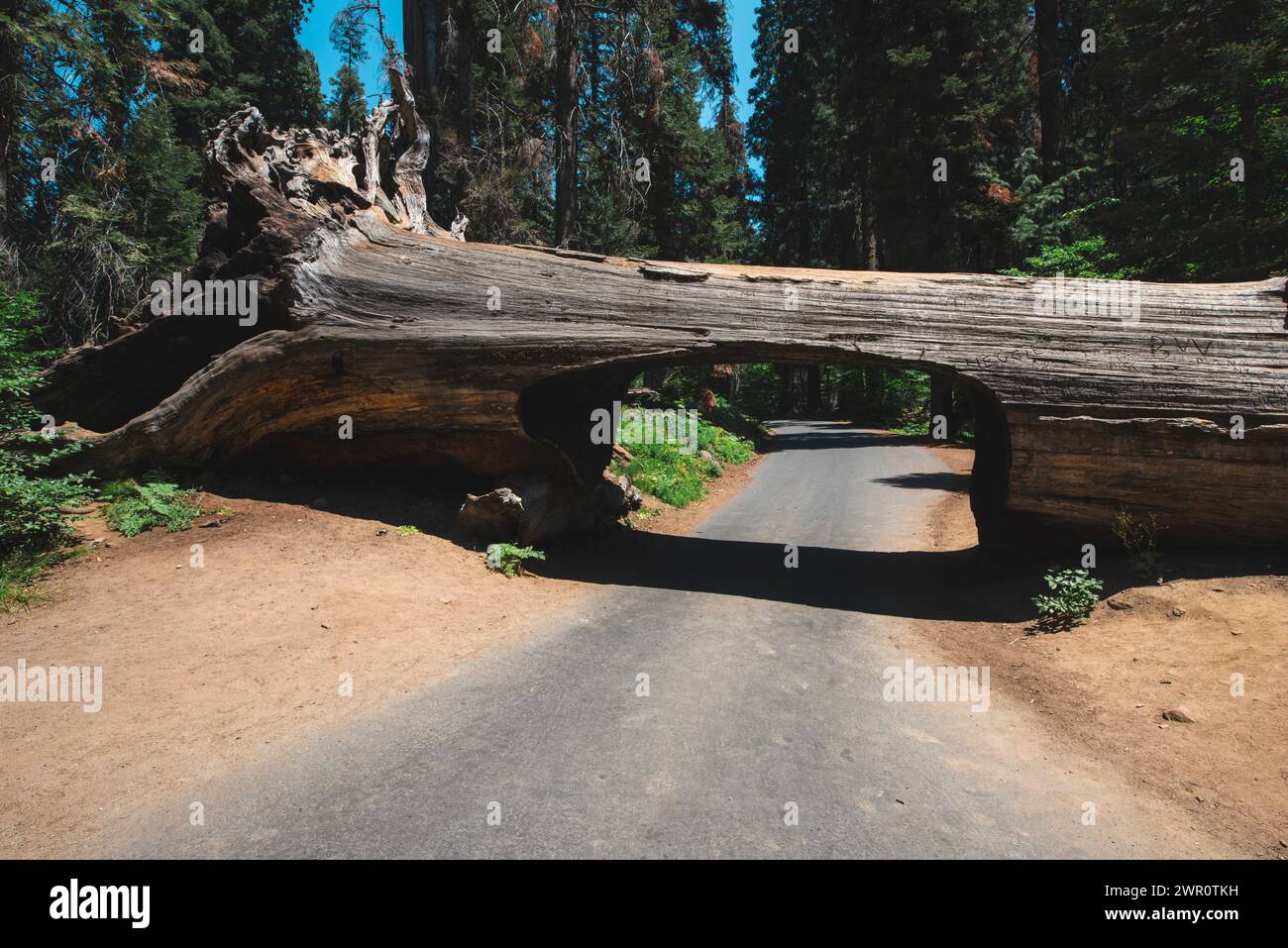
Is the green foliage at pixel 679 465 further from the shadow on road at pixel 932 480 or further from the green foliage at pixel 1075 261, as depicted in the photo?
the green foliage at pixel 1075 261

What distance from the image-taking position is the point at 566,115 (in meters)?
17.5

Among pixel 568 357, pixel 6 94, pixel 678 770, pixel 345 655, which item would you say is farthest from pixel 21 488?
pixel 6 94

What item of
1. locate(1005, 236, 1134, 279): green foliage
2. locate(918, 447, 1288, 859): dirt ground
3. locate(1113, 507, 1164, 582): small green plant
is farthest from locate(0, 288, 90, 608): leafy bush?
locate(1005, 236, 1134, 279): green foliage

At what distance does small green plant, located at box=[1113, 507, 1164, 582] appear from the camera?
693 cm

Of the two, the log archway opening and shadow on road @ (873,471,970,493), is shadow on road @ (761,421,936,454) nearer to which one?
shadow on road @ (873,471,970,493)

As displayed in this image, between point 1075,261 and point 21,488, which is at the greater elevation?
point 1075,261

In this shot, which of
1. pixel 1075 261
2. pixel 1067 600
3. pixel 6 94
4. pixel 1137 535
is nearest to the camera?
pixel 1067 600

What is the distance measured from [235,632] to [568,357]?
15.3 ft

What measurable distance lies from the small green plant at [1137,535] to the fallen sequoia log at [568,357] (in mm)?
99

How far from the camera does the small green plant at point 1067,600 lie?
6586mm

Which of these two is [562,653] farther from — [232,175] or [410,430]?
[232,175]

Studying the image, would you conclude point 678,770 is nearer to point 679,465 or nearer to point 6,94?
point 679,465

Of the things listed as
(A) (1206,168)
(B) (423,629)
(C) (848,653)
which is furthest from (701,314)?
(A) (1206,168)

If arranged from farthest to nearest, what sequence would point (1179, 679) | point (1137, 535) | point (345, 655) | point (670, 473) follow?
point (670, 473), point (1137, 535), point (345, 655), point (1179, 679)
